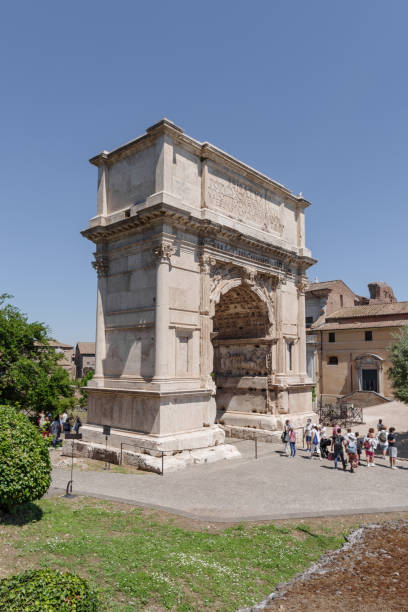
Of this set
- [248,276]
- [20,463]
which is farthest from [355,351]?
[20,463]

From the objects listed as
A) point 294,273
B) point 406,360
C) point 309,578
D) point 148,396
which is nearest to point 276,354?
point 294,273

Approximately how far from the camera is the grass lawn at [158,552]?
6.48 m

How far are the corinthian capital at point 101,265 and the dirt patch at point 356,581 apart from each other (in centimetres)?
1359

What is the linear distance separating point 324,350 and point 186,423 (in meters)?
27.2

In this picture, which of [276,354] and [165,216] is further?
[276,354]

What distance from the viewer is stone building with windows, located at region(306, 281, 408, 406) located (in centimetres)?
Result: 3656

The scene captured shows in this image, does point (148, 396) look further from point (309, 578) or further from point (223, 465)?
point (309, 578)

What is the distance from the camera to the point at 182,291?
1680 centimetres

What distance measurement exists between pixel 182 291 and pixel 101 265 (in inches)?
163

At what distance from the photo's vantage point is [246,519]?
32.5 ft

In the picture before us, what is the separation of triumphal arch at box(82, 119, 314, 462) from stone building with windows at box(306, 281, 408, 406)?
1720 cm

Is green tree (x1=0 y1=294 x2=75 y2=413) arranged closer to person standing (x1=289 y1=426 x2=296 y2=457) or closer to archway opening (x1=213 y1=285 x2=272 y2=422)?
archway opening (x1=213 y1=285 x2=272 y2=422)

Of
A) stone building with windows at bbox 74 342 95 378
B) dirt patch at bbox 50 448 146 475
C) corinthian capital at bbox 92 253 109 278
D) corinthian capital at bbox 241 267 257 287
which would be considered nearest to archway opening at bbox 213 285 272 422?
corinthian capital at bbox 241 267 257 287

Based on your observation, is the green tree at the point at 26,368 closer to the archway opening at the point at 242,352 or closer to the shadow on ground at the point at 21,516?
the archway opening at the point at 242,352
